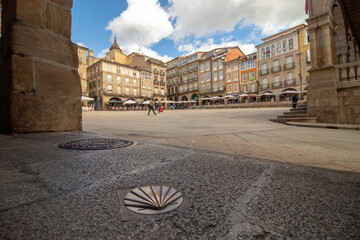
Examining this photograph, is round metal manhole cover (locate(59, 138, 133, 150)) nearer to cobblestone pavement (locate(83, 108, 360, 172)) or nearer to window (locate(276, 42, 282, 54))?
cobblestone pavement (locate(83, 108, 360, 172))

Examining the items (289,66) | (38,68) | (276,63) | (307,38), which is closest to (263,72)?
(276,63)

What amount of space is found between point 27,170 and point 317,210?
64.0 inches

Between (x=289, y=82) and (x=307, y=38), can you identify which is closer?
(x=307, y=38)

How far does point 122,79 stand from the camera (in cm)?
4012

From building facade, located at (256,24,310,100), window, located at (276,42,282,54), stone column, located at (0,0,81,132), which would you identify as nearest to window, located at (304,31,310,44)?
building facade, located at (256,24,310,100)

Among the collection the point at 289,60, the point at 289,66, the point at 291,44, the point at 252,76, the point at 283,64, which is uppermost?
the point at 291,44

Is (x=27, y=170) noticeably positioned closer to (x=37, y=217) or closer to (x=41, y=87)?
(x=37, y=217)

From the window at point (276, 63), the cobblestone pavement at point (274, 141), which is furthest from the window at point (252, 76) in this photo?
the cobblestone pavement at point (274, 141)

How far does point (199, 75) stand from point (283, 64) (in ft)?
68.3

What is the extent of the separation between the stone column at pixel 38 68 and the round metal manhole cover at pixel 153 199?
2.71 meters

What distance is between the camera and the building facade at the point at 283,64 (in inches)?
1082

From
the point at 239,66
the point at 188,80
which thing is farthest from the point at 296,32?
the point at 188,80

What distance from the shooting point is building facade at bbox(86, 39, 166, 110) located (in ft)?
121

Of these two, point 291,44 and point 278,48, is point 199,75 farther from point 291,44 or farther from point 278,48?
point 291,44
